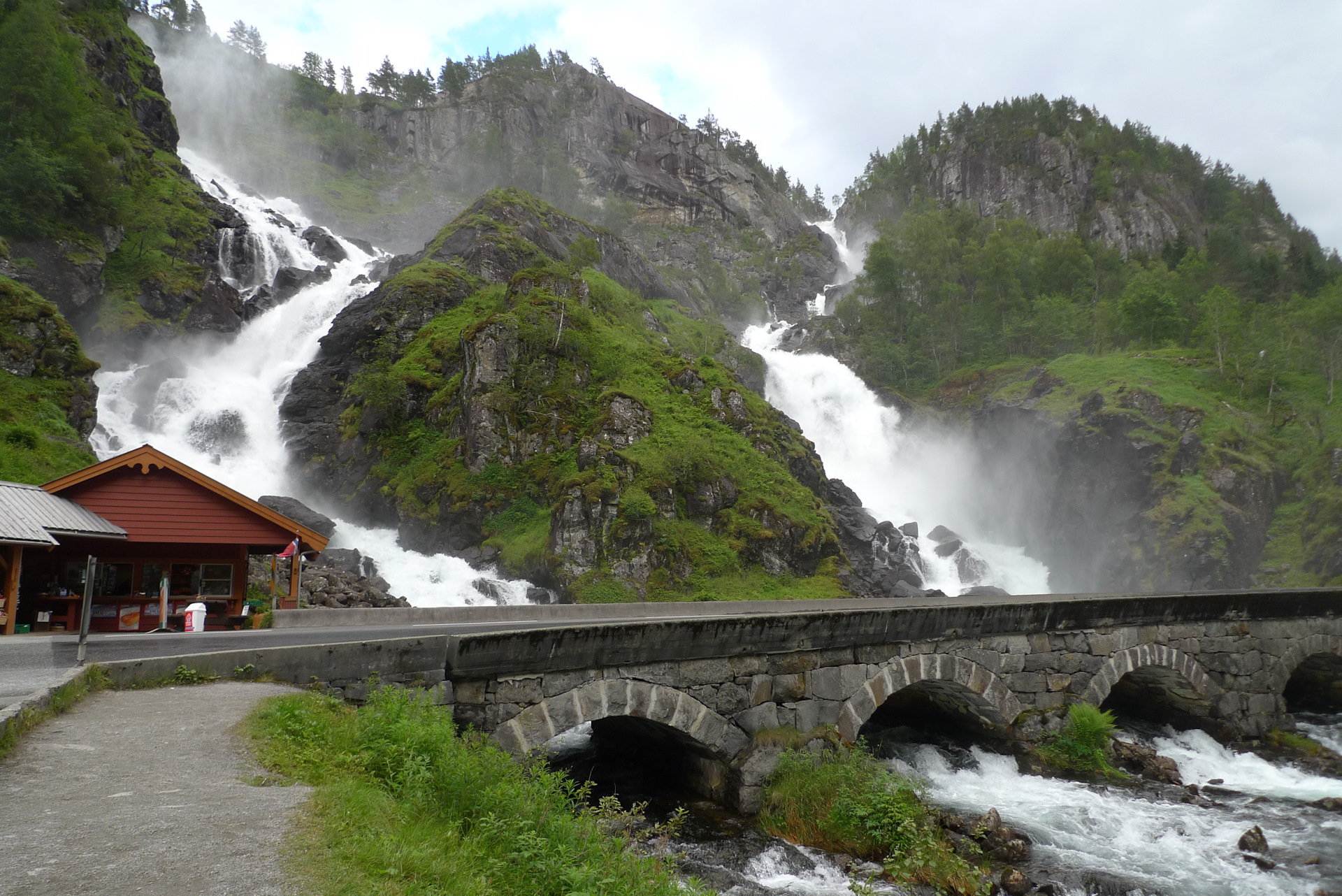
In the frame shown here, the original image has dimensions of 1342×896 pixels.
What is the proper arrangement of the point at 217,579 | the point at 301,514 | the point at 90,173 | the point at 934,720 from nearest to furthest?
the point at 934,720
the point at 217,579
the point at 301,514
the point at 90,173

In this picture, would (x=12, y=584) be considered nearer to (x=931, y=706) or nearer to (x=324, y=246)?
(x=931, y=706)

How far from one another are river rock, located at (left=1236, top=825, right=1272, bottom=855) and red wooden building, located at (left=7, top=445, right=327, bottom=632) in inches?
703

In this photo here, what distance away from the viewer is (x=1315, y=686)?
62.1 ft

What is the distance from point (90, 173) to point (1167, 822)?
49926 mm

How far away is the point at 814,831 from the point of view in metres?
9.32

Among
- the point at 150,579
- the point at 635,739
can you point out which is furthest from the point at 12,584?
the point at 635,739

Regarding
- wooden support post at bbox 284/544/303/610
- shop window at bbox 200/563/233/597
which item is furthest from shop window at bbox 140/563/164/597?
wooden support post at bbox 284/544/303/610

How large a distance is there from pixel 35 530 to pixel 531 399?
23.1 meters

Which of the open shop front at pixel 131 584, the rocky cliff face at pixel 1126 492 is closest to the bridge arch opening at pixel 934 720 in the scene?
the open shop front at pixel 131 584

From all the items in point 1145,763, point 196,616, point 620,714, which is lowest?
point 1145,763

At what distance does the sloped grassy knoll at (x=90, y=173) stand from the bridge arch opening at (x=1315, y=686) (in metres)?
49.4

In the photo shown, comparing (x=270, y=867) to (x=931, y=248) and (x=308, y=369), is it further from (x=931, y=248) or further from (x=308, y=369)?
(x=931, y=248)

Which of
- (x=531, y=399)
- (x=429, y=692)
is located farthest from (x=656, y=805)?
(x=531, y=399)

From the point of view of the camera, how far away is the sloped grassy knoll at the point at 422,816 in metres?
3.89
